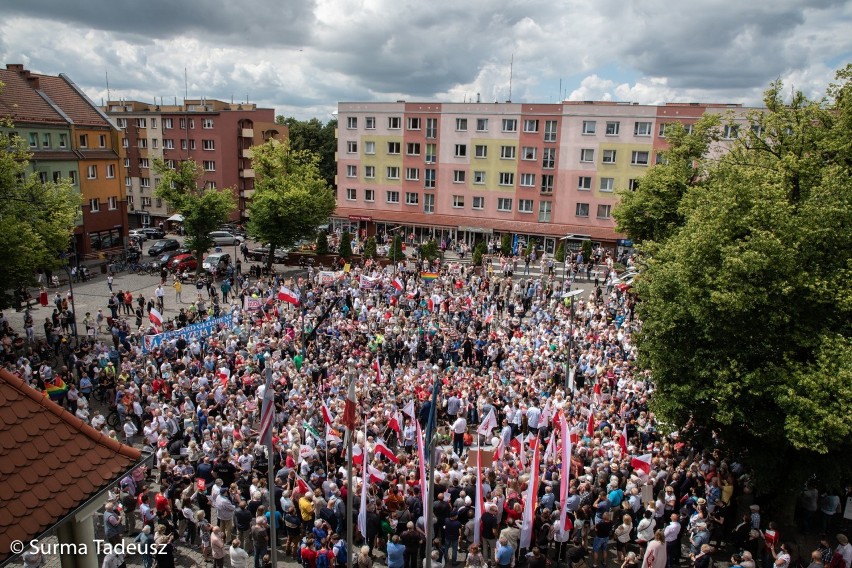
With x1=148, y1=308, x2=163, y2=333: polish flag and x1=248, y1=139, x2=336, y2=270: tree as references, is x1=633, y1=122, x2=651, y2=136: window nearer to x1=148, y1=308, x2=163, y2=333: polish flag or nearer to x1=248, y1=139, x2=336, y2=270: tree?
x1=248, y1=139, x2=336, y2=270: tree

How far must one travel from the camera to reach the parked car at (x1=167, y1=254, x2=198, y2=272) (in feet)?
136

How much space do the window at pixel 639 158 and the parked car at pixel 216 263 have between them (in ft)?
109

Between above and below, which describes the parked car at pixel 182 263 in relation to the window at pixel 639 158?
below

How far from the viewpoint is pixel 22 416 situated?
5.67 m

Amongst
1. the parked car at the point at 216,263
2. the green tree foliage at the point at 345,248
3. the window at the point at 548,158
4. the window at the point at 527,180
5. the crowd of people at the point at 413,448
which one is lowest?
the crowd of people at the point at 413,448

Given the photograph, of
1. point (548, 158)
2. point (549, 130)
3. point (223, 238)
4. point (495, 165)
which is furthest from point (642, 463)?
point (223, 238)

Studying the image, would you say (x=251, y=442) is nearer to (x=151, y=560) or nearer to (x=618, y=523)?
(x=151, y=560)

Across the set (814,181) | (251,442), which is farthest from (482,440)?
(814,181)

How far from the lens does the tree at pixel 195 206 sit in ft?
133

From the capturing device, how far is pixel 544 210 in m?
53.0

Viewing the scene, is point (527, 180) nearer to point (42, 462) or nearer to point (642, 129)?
point (642, 129)

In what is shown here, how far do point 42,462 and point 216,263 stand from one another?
37.6 m

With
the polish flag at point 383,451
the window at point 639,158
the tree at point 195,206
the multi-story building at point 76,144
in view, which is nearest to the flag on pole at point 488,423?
the polish flag at point 383,451

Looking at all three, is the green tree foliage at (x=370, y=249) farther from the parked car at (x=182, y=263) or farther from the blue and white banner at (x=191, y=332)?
the blue and white banner at (x=191, y=332)
